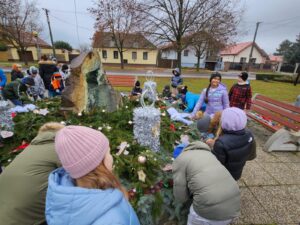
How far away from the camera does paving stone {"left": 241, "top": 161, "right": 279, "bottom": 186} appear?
314 centimetres

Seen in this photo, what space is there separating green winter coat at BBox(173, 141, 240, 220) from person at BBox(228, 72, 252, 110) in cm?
Answer: 348

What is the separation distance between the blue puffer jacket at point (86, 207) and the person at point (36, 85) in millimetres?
6437

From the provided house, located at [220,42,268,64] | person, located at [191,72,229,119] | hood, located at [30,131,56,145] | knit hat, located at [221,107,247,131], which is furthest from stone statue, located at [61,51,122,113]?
house, located at [220,42,268,64]

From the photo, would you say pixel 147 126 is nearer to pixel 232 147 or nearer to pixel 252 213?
pixel 232 147

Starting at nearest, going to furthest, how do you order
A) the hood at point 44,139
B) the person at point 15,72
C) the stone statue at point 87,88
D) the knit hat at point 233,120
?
the hood at point 44,139, the knit hat at point 233,120, the stone statue at point 87,88, the person at point 15,72

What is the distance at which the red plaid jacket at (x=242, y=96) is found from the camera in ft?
15.4

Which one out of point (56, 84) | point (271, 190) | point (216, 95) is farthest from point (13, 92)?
point (271, 190)

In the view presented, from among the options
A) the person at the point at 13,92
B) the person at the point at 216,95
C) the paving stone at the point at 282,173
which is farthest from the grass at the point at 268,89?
the paving stone at the point at 282,173

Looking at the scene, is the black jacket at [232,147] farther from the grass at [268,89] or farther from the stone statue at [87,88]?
the grass at [268,89]

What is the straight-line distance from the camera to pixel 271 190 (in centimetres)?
296

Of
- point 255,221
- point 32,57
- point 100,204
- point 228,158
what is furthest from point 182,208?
point 32,57

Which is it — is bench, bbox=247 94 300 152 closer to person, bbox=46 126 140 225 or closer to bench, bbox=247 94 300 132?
bench, bbox=247 94 300 132

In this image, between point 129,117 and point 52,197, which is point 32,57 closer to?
point 129,117

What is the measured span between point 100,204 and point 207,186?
989mm
